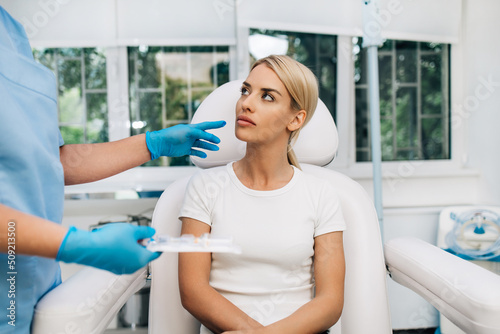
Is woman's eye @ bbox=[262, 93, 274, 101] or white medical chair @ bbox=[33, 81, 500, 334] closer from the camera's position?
white medical chair @ bbox=[33, 81, 500, 334]

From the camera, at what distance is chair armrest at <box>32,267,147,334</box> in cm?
75

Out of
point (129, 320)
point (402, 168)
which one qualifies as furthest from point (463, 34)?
point (129, 320)

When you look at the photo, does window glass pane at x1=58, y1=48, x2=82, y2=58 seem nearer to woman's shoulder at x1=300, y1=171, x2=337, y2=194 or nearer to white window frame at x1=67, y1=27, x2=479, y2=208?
white window frame at x1=67, y1=27, x2=479, y2=208

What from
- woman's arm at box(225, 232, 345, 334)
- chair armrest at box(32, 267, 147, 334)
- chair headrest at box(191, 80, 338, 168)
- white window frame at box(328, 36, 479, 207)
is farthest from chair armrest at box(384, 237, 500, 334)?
white window frame at box(328, 36, 479, 207)

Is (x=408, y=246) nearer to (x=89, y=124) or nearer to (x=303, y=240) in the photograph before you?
(x=303, y=240)

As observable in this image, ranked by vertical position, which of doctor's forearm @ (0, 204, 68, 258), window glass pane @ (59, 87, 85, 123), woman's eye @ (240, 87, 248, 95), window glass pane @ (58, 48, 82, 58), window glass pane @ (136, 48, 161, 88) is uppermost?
window glass pane @ (58, 48, 82, 58)

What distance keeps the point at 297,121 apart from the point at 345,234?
361 mm

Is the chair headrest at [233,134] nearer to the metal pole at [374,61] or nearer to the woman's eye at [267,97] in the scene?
the woman's eye at [267,97]

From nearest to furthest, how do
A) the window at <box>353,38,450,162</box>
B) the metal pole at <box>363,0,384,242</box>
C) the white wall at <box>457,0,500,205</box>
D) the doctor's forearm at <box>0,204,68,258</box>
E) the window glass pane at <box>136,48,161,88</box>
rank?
the doctor's forearm at <box>0,204,68,258</box>
the metal pole at <box>363,0,384,242</box>
the white wall at <box>457,0,500,205</box>
the window glass pane at <box>136,48,161,88</box>
the window at <box>353,38,450,162</box>

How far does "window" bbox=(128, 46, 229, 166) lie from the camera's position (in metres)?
2.23

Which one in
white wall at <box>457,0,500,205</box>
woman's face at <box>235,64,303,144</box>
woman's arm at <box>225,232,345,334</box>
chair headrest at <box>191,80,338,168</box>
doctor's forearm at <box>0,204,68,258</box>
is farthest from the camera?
white wall at <box>457,0,500,205</box>

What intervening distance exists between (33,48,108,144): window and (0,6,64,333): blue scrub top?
1.37 meters

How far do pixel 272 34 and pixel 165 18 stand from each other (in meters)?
0.57

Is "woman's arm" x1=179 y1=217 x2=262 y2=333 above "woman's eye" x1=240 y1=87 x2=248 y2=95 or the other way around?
the other way around
